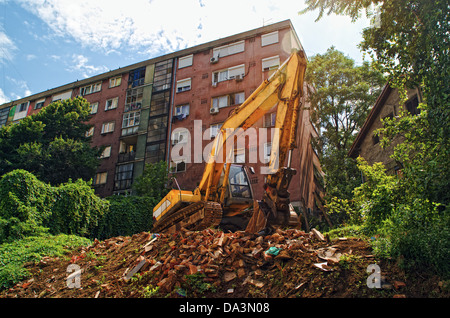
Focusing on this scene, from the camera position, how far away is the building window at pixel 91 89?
36.1m

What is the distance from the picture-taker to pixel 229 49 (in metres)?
29.2

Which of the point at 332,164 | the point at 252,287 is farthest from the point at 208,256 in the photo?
the point at 332,164

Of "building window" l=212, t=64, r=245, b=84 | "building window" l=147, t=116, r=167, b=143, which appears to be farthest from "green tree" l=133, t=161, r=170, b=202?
"building window" l=212, t=64, r=245, b=84

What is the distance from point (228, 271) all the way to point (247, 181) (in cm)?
496

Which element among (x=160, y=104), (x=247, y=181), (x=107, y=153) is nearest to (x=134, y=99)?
(x=160, y=104)

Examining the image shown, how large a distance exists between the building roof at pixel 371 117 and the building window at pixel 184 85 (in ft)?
53.6

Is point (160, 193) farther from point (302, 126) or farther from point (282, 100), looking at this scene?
point (282, 100)

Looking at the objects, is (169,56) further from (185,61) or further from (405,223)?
(405,223)

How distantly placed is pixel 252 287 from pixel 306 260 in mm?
1119

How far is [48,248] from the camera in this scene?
11234mm

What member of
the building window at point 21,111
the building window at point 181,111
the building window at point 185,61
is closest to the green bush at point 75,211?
the building window at point 181,111

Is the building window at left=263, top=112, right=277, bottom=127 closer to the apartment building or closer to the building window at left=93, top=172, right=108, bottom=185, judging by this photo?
the apartment building

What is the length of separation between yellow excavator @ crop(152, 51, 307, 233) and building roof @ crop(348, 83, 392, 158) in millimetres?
10027

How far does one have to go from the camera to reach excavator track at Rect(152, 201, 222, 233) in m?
9.91
